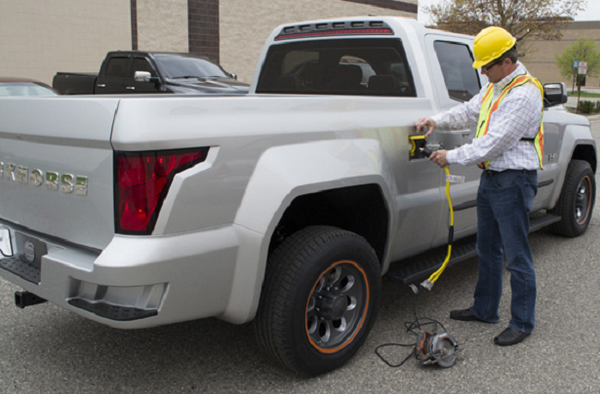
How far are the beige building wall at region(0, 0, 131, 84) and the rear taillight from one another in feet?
51.0

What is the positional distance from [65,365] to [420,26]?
10.5 feet

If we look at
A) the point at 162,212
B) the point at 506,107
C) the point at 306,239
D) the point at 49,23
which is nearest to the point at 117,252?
the point at 162,212

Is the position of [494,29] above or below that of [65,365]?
above

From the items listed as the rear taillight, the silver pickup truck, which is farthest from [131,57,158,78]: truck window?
the rear taillight

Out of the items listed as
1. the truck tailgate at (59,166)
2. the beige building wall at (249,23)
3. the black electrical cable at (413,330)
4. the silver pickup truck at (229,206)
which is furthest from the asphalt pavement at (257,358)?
the beige building wall at (249,23)

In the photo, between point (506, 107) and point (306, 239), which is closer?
point (306, 239)

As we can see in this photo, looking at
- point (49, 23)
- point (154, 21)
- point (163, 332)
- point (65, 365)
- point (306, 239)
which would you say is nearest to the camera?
point (306, 239)

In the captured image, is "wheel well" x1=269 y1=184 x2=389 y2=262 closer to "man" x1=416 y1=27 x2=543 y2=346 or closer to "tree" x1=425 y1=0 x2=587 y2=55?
"man" x1=416 y1=27 x2=543 y2=346

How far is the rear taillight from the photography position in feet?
8.04

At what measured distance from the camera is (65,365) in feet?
10.9

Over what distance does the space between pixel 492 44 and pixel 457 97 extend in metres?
0.97

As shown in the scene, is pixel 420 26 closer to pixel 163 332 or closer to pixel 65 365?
pixel 163 332

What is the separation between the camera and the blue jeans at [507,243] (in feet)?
11.4

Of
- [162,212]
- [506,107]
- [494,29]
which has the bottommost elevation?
[162,212]
